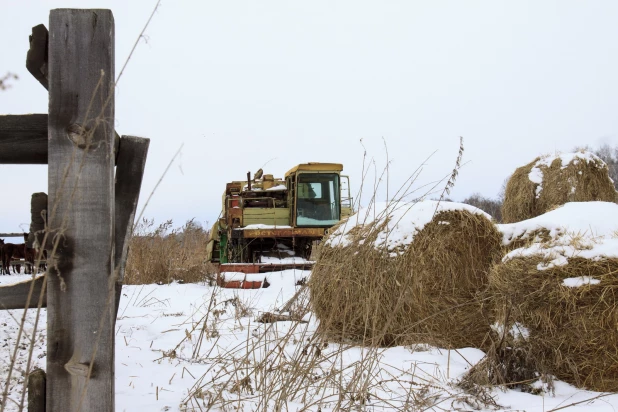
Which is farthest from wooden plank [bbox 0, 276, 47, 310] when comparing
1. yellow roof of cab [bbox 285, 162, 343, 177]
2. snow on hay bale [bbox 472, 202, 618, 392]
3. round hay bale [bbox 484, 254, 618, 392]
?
yellow roof of cab [bbox 285, 162, 343, 177]

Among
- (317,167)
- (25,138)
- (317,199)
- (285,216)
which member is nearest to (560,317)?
(25,138)

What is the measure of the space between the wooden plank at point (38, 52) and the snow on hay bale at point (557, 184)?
837 centimetres

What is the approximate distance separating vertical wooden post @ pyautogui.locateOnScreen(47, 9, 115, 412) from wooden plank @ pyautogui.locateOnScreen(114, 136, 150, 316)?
14cm

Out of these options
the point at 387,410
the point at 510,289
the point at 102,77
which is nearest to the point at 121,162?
the point at 102,77

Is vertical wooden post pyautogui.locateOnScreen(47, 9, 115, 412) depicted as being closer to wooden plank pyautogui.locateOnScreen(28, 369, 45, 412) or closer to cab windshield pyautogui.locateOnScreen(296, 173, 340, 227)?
wooden plank pyautogui.locateOnScreen(28, 369, 45, 412)

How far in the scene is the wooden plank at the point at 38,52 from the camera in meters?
1.61

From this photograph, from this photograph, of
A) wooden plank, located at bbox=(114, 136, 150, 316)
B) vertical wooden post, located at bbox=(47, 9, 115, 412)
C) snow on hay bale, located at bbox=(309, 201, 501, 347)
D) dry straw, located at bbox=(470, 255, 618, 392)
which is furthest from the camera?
snow on hay bale, located at bbox=(309, 201, 501, 347)

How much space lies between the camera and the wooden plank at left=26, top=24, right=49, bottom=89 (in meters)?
1.61

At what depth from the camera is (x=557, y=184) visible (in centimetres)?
914

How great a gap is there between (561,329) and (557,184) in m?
5.99

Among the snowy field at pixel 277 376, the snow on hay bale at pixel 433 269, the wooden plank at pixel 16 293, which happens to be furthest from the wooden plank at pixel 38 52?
the snow on hay bale at pixel 433 269

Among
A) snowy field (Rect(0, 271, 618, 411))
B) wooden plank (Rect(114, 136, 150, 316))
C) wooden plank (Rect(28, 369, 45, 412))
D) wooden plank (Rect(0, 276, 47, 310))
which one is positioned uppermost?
wooden plank (Rect(114, 136, 150, 316))

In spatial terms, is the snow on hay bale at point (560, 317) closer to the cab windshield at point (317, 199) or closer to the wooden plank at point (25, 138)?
the wooden plank at point (25, 138)

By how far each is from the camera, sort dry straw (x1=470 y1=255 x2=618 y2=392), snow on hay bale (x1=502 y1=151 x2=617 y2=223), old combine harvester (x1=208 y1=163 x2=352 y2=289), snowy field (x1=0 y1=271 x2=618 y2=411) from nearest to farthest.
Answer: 1. snowy field (x1=0 y1=271 x2=618 y2=411)
2. dry straw (x1=470 y1=255 x2=618 y2=392)
3. snow on hay bale (x1=502 y1=151 x2=617 y2=223)
4. old combine harvester (x1=208 y1=163 x2=352 y2=289)
